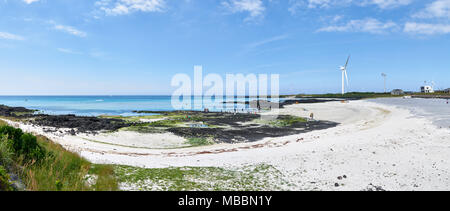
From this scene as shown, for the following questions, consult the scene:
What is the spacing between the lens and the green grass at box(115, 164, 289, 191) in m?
8.14

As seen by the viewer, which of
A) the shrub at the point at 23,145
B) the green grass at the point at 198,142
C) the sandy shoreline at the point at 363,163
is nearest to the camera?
the shrub at the point at 23,145

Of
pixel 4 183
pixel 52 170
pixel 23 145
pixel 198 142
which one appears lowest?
pixel 198 142

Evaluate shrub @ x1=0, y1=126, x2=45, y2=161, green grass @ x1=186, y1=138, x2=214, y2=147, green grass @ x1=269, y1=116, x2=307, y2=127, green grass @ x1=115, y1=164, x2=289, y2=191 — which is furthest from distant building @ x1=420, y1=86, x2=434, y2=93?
shrub @ x1=0, y1=126, x2=45, y2=161

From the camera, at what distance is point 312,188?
8.62 meters

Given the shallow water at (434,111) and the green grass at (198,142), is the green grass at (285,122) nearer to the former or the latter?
the green grass at (198,142)

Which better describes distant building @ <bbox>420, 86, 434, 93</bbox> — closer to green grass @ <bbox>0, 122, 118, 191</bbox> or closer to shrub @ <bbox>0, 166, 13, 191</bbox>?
green grass @ <bbox>0, 122, 118, 191</bbox>

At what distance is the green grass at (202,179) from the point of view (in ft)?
26.7

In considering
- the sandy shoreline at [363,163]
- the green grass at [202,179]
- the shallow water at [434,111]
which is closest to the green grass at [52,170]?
the green grass at [202,179]

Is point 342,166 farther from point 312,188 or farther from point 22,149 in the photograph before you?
point 22,149

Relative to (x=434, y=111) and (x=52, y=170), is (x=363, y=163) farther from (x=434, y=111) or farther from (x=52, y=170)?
(x=434, y=111)

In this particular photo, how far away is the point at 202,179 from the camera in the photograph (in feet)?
30.4

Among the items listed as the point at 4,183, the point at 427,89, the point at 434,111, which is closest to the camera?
the point at 4,183

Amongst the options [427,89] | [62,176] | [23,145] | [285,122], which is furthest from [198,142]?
[427,89]
